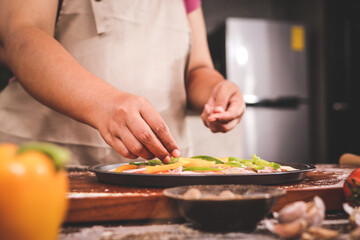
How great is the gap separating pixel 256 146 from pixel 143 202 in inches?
132

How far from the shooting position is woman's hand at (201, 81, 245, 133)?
126 centimetres

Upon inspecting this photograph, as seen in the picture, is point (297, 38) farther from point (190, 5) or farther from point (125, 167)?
point (125, 167)

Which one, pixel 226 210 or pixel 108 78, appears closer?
pixel 226 210

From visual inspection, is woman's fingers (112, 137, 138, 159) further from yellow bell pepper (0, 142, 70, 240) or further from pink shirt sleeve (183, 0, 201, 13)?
pink shirt sleeve (183, 0, 201, 13)

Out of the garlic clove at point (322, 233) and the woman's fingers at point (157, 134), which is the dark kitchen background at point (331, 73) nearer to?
the woman's fingers at point (157, 134)

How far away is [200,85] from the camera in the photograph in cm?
167

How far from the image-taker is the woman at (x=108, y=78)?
3.00 ft

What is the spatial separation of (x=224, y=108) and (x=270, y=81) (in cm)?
280

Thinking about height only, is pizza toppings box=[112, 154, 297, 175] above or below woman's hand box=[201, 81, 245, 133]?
below

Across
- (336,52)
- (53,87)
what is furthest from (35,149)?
(336,52)

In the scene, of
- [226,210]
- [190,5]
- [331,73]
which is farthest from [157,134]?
[331,73]

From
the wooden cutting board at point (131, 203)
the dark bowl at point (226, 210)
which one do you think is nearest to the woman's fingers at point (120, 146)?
the wooden cutting board at point (131, 203)

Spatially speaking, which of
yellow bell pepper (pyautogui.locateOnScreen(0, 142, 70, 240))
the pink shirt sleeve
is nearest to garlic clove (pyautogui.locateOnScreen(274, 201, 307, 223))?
yellow bell pepper (pyautogui.locateOnScreen(0, 142, 70, 240))

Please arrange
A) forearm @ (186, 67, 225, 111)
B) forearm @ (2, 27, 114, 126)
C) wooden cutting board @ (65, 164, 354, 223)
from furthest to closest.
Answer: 1. forearm @ (186, 67, 225, 111)
2. forearm @ (2, 27, 114, 126)
3. wooden cutting board @ (65, 164, 354, 223)
